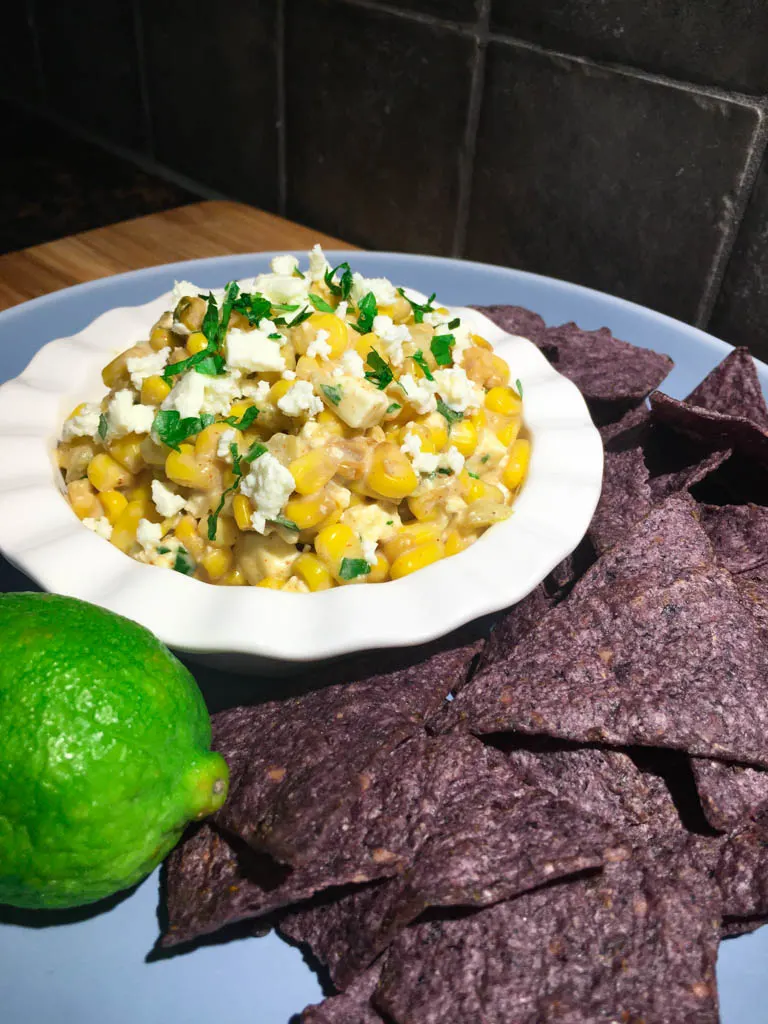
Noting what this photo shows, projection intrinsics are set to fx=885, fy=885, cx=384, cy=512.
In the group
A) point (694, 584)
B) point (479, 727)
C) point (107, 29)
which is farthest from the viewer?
point (107, 29)

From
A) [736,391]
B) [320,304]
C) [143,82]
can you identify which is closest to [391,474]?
[320,304]

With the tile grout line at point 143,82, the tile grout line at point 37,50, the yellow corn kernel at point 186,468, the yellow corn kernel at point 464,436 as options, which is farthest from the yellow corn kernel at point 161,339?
the tile grout line at point 37,50

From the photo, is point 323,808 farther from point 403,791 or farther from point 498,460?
point 498,460

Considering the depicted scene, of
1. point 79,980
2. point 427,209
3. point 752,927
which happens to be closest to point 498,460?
point 752,927

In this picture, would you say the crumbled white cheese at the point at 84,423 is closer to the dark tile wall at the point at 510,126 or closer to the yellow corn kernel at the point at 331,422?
the yellow corn kernel at the point at 331,422

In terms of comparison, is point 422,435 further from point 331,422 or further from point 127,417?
point 127,417

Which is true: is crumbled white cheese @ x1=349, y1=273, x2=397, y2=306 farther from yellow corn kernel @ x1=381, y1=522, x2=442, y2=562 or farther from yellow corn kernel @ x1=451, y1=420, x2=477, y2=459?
yellow corn kernel @ x1=381, y1=522, x2=442, y2=562
